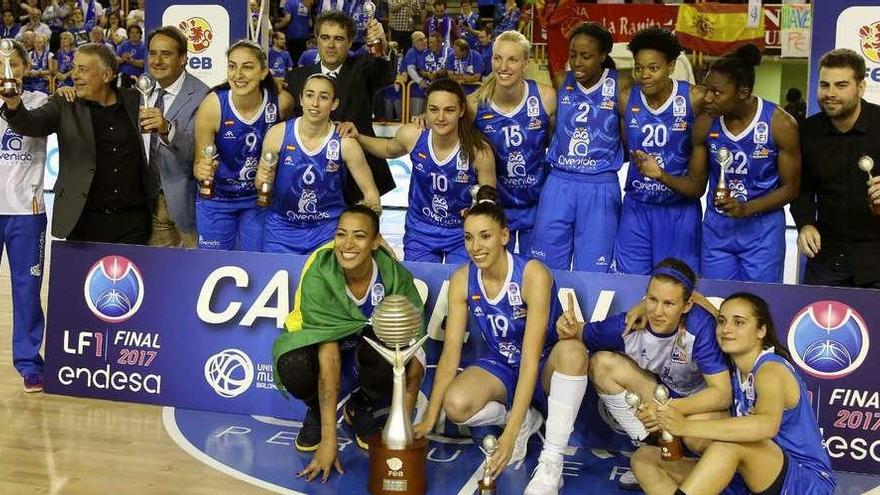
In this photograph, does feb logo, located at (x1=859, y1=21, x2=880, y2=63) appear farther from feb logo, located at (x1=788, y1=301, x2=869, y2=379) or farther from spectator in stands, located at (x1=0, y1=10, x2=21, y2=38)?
spectator in stands, located at (x1=0, y1=10, x2=21, y2=38)

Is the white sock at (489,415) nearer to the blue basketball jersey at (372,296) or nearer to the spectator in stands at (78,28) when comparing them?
the blue basketball jersey at (372,296)

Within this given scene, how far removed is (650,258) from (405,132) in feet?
5.11

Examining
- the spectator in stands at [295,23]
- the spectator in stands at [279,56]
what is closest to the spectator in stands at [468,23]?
the spectator in stands at [295,23]

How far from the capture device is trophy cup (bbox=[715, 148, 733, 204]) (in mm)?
5422

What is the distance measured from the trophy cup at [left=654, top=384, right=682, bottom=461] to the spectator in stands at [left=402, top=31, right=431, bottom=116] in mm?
12703

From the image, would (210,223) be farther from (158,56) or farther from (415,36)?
(415,36)

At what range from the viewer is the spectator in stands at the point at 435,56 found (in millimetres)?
16812

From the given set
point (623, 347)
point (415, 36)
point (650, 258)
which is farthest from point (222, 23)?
point (415, 36)

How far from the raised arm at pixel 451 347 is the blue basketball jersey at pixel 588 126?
132cm

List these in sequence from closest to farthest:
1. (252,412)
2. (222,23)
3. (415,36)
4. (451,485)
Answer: (451,485)
(252,412)
(222,23)
(415,36)

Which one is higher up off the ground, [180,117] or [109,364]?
[180,117]

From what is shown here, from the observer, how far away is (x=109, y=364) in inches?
231

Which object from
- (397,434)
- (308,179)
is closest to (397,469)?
(397,434)

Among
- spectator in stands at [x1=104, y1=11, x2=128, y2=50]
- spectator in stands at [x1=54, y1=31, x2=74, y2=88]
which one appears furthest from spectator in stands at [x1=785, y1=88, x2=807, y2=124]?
spectator in stands at [x1=54, y1=31, x2=74, y2=88]
